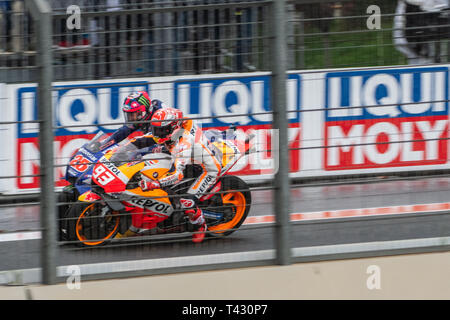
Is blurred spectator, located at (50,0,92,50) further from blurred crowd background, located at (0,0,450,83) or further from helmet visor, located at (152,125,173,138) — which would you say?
helmet visor, located at (152,125,173,138)

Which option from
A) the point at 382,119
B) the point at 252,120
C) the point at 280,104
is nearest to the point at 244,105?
the point at 252,120

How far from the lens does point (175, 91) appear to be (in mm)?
4504

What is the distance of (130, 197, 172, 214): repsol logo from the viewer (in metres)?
4.86

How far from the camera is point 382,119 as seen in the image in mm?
4688

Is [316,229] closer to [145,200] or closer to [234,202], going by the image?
[234,202]

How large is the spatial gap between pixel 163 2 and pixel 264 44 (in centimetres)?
86

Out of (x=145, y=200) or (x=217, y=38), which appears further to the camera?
(x=145, y=200)

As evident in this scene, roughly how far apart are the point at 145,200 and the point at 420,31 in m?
2.02

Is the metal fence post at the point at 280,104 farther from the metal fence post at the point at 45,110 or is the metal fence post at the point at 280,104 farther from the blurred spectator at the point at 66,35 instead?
the metal fence post at the point at 45,110

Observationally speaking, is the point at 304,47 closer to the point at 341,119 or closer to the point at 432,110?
the point at 341,119

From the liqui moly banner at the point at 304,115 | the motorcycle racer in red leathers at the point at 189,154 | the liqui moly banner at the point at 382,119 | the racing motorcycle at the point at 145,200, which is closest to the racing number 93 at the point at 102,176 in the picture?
the racing motorcycle at the point at 145,200

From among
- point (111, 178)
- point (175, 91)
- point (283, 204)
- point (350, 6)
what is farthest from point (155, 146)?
point (350, 6)

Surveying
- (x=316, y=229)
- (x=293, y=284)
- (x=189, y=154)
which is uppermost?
(x=189, y=154)

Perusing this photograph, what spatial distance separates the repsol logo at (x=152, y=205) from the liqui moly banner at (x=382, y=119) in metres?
1.03
